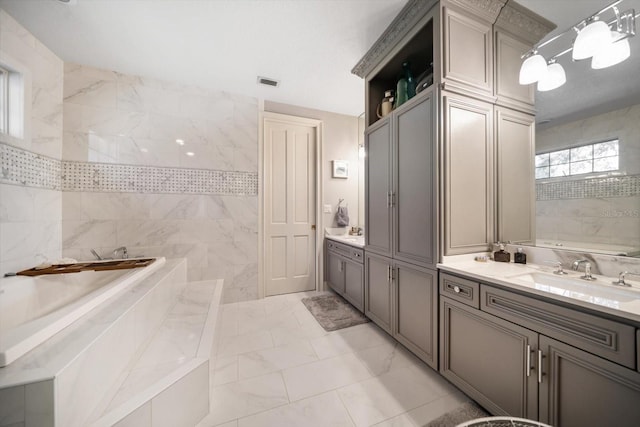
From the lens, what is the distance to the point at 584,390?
85 centimetres

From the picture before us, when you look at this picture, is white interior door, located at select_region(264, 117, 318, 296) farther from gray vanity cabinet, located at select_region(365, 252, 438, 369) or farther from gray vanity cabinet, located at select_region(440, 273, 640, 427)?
gray vanity cabinet, located at select_region(440, 273, 640, 427)

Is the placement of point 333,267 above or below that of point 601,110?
below

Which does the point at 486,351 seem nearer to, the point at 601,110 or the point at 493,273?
the point at 493,273

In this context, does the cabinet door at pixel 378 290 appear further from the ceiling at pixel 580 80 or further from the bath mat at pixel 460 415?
the ceiling at pixel 580 80

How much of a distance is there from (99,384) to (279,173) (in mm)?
2452

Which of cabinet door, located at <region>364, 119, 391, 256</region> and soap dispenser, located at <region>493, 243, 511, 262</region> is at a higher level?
cabinet door, located at <region>364, 119, 391, 256</region>

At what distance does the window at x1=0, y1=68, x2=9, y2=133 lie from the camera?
1.71m

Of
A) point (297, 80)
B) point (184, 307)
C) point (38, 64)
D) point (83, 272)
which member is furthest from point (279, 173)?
point (38, 64)

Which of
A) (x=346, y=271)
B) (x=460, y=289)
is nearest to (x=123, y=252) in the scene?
(x=346, y=271)

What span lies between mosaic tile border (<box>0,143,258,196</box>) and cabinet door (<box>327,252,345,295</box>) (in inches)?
53.3

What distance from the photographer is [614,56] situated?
114cm

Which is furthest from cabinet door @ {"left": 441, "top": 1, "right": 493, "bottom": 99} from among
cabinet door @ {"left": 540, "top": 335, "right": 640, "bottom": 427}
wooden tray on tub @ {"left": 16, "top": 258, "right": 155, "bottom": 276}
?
wooden tray on tub @ {"left": 16, "top": 258, "right": 155, "bottom": 276}

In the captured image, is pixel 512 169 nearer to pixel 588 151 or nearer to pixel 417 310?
pixel 588 151

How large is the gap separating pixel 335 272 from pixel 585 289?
7.17 ft
